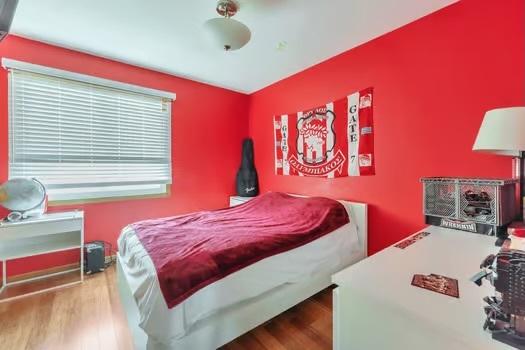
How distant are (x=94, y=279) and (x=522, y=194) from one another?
350cm

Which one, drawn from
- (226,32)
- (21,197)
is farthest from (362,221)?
(21,197)

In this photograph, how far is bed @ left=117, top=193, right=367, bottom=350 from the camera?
1161mm

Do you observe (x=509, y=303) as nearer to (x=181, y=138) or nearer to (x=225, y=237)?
(x=225, y=237)

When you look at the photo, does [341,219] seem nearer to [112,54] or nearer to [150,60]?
[150,60]

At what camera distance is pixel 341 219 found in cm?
215

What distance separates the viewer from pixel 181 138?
318 cm

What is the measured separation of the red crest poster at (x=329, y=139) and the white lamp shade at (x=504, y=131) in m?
1.04

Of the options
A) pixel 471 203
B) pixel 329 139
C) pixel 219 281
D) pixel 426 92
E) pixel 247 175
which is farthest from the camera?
pixel 247 175

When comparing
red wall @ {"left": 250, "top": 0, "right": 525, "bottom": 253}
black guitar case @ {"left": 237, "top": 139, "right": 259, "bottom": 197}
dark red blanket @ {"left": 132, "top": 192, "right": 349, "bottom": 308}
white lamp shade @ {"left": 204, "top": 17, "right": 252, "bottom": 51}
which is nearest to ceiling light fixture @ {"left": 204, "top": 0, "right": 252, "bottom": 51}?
white lamp shade @ {"left": 204, "top": 17, "right": 252, "bottom": 51}

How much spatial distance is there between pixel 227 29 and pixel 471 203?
196 cm

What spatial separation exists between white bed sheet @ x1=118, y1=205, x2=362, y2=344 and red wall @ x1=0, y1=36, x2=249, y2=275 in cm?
97

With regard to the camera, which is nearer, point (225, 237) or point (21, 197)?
point (225, 237)

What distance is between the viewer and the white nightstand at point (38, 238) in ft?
6.40

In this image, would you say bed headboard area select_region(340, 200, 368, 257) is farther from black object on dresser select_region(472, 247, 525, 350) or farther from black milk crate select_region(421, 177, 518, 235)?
black object on dresser select_region(472, 247, 525, 350)
